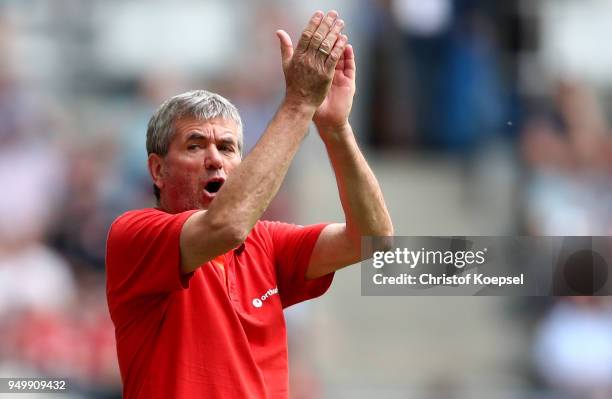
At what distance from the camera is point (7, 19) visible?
33.1 feet

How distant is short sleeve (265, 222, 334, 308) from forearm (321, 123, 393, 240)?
0.72ft

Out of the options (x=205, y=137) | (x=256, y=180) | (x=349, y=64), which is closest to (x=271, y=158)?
(x=256, y=180)

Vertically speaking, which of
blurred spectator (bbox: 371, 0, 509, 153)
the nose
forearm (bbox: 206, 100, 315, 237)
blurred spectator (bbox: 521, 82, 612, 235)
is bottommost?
forearm (bbox: 206, 100, 315, 237)

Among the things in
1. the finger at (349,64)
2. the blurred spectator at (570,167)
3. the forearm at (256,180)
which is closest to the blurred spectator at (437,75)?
the blurred spectator at (570,167)

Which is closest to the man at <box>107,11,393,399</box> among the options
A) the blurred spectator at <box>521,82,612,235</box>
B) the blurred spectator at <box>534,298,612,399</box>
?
the blurred spectator at <box>534,298,612,399</box>

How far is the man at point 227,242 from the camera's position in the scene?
376 centimetres

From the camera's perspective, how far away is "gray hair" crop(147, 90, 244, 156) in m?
4.20

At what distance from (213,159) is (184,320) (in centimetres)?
55

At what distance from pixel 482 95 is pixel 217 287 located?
5916 mm

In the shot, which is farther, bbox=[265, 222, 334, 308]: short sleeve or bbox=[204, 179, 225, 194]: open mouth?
bbox=[265, 222, 334, 308]: short sleeve

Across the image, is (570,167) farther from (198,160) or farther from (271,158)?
(271,158)

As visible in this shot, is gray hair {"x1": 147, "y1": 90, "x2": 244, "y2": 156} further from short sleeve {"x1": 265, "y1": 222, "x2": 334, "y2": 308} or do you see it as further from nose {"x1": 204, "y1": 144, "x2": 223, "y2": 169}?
short sleeve {"x1": 265, "y1": 222, "x2": 334, "y2": 308}

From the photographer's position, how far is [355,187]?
4152 mm

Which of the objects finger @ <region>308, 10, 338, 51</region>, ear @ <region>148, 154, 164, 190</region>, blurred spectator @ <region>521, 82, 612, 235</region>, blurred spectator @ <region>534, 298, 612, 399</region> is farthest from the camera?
blurred spectator @ <region>521, 82, 612, 235</region>
